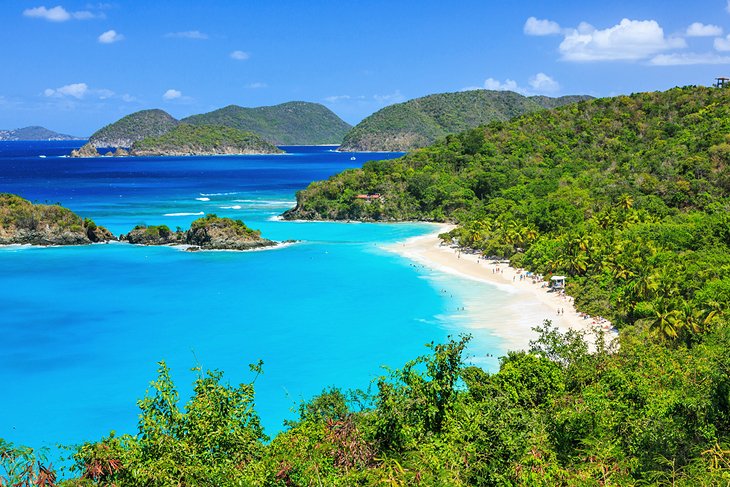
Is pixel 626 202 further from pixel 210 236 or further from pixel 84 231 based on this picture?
pixel 84 231

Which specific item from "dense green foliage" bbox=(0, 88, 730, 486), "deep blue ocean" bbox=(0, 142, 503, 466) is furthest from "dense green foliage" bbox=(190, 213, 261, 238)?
"dense green foliage" bbox=(0, 88, 730, 486)

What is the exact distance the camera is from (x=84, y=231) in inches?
2665

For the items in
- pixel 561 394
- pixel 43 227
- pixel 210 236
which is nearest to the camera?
pixel 561 394

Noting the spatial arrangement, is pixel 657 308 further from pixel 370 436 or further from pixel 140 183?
pixel 140 183

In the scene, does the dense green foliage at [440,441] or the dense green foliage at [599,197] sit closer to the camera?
the dense green foliage at [440,441]

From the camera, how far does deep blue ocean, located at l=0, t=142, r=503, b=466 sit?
28656mm

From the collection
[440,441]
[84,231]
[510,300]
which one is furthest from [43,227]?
[440,441]

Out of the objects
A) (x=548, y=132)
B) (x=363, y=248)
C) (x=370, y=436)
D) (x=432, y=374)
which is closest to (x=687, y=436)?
(x=432, y=374)

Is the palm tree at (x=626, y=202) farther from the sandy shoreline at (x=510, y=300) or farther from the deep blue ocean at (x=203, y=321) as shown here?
the deep blue ocean at (x=203, y=321)

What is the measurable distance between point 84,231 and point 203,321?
34755 millimetres

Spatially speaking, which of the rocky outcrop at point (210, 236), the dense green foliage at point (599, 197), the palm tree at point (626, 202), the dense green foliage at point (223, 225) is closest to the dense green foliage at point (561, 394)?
the dense green foliage at point (599, 197)

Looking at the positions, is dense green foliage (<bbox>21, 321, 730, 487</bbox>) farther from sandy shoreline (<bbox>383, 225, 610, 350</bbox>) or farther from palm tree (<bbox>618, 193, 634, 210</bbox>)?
palm tree (<bbox>618, 193, 634, 210</bbox>)

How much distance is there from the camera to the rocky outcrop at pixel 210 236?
6369 centimetres

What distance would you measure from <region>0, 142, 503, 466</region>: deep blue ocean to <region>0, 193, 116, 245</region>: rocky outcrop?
2232 millimetres
